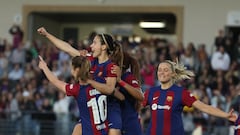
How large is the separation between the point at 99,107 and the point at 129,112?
2.33ft

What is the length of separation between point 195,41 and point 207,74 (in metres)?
4.77

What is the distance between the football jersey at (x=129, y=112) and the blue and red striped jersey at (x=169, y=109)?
0.22 m

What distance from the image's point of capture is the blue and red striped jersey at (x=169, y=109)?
10.1 meters

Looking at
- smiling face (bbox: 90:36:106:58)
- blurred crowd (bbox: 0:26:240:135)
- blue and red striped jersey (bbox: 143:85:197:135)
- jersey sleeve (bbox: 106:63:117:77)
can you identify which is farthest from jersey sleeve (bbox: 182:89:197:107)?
blurred crowd (bbox: 0:26:240:135)

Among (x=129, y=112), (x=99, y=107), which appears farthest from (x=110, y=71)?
(x=129, y=112)

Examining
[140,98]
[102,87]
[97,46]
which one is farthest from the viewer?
[140,98]

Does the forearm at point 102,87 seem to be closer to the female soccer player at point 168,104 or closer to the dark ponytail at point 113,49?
the dark ponytail at point 113,49

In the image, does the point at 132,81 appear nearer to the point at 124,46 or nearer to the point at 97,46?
the point at 97,46

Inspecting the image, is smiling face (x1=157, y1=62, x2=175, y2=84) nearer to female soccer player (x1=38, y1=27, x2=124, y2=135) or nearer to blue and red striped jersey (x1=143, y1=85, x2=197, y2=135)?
blue and red striped jersey (x1=143, y1=85, x2=197, y2=135)

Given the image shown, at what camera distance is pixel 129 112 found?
1022cm

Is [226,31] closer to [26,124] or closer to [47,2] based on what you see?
[47,2]

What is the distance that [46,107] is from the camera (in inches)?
860

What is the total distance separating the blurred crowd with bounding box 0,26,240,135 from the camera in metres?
20.5

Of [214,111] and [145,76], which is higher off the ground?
[214,111]
